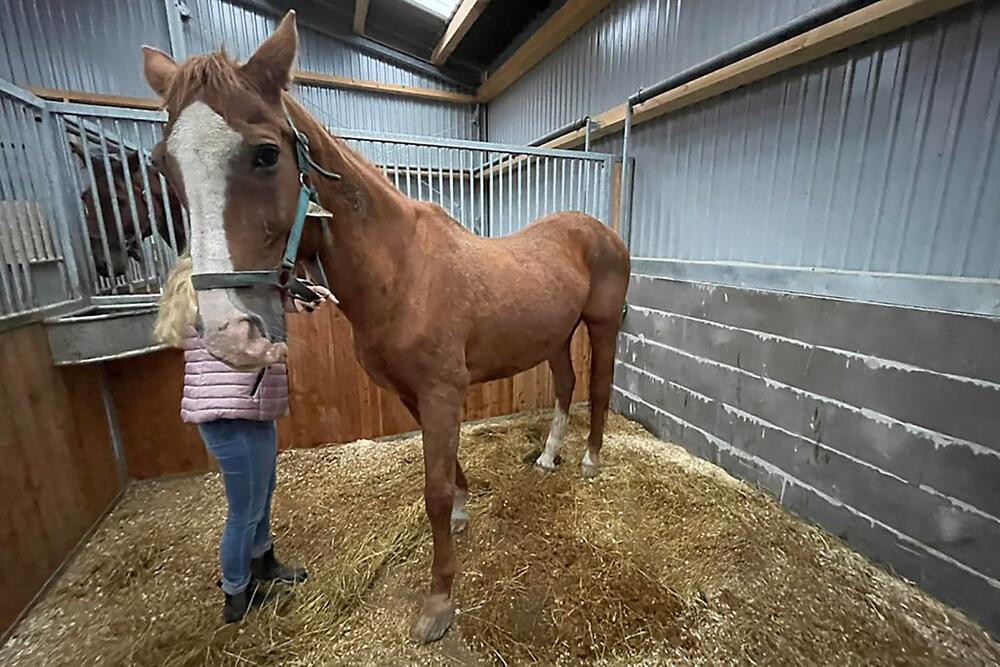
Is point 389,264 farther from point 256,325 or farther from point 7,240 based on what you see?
point 7,240

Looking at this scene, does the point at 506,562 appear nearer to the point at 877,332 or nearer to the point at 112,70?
the point at 877,332

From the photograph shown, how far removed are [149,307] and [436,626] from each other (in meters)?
1.76

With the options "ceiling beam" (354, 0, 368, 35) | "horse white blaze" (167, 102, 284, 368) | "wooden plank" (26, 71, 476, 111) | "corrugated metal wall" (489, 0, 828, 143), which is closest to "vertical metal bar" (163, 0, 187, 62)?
"wooden plank" (26, 71, 476, 111)

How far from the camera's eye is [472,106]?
5773mm

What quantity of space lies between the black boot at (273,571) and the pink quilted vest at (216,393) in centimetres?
61

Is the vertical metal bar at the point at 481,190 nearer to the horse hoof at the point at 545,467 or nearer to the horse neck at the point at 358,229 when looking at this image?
the horse neck at the point at 358,229

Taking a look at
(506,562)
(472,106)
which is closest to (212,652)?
(506,562)

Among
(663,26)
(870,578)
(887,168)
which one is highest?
(663,26)

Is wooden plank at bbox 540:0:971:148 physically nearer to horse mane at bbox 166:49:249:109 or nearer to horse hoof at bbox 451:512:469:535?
horse mane at bbox 166:49:249:109

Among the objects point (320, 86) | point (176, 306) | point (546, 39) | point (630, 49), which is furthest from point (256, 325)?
point (320, 86)

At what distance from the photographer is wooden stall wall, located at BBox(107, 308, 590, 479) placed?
191 cm

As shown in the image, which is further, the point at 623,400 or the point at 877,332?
the point at 623,400

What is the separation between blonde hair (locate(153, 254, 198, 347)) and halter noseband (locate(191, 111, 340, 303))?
292 millimetres

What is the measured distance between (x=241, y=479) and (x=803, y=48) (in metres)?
2.41
